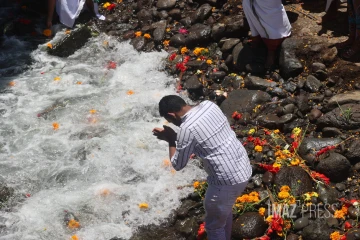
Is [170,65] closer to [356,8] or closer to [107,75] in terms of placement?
[107,75]

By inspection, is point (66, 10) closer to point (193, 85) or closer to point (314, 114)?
point (193, 85)

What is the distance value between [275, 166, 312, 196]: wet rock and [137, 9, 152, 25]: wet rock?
16.5 feet

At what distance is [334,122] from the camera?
6.15 metres

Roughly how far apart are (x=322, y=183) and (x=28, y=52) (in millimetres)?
6325

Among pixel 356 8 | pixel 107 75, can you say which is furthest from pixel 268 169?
pixel 107 75

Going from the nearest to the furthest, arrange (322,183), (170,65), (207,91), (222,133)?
(222,133)
(322,183)
(207,91)
(170,65)

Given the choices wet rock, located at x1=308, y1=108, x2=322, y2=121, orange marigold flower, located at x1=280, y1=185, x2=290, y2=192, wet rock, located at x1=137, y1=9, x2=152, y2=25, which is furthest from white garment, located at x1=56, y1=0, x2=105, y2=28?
orange marigold flower, located at x1=280, y1=185, x2=290, y2=192

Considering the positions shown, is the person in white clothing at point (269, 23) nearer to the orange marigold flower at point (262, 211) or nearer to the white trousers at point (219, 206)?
the orange marigold flower at point (262, 211)

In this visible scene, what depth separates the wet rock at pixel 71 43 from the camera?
9.16m

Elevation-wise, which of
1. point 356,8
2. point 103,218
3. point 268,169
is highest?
point 356,8

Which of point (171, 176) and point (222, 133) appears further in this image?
point (171, 176)

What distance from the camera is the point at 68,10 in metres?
9.52

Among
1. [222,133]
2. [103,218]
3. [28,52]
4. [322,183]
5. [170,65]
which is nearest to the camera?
[222,133]

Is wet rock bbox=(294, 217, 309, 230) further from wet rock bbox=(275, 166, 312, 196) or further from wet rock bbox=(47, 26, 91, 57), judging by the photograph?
wet rock bbox=(47, 26, 91, 57)
